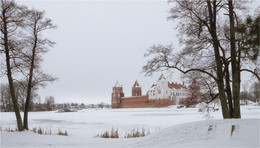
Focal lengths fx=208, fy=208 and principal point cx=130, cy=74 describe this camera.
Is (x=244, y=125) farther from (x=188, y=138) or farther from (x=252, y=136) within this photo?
(x=188, y=138)

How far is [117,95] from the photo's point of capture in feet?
344

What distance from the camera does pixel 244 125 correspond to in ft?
19.6

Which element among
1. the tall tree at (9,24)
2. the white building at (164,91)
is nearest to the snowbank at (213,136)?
the tall tree at (9,24)

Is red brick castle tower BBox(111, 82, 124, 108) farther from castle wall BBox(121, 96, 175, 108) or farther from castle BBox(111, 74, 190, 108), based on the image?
castle wall BBox(121, 96, 175, 108)

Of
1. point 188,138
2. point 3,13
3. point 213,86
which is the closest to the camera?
point 188,138

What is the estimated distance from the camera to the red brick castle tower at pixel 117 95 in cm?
10156

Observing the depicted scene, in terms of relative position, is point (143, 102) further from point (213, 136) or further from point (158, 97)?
point (213, 136)

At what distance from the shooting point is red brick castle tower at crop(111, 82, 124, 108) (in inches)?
3999

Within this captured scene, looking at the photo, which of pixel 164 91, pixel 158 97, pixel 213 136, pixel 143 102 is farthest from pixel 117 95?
pixel 213 136

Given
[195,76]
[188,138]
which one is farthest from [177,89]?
[188,138]

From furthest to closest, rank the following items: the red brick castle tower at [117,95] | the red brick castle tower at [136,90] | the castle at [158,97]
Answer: the red brick castle tower at [136,90], the red brick castle tower at [117,95], the castle at [158,97]

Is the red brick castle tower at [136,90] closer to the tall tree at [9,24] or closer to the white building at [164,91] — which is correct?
the white building at [164,91]

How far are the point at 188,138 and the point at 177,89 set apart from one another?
90.6m

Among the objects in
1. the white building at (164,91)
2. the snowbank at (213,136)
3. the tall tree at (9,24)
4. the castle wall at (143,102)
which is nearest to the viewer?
the snowbank at (213,136)
